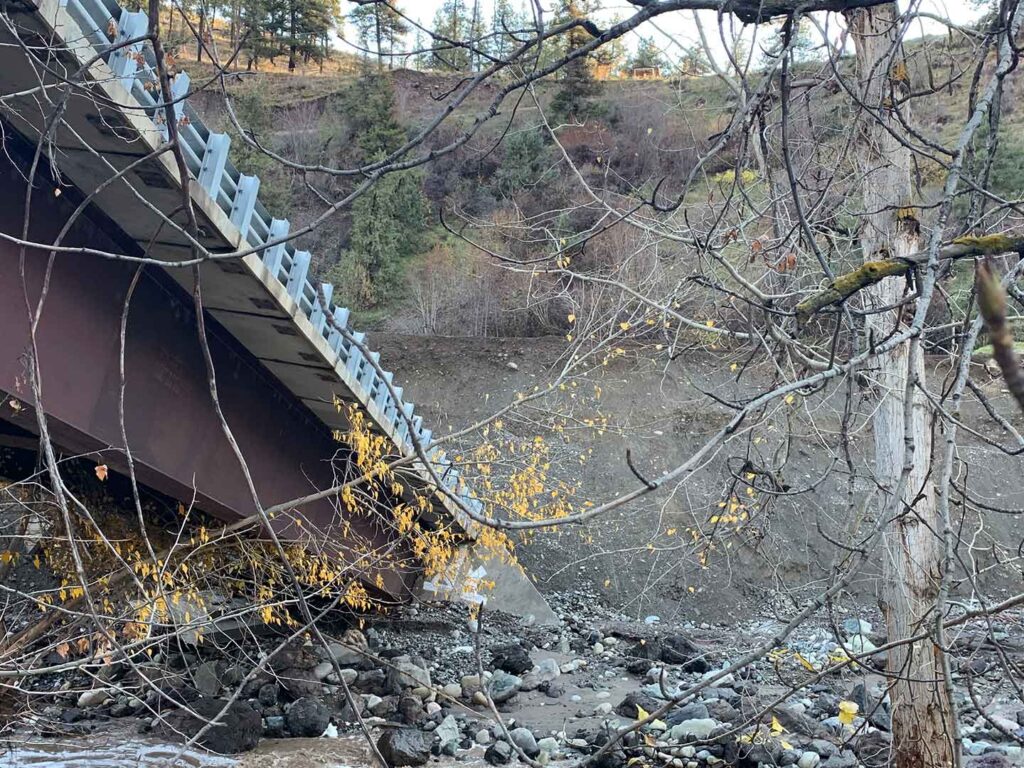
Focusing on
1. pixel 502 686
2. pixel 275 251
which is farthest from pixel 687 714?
pixel 275 251

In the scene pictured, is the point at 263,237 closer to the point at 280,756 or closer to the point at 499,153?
the point at 280,756

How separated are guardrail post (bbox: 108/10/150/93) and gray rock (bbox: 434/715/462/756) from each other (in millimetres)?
5879

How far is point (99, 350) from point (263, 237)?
1.39 m

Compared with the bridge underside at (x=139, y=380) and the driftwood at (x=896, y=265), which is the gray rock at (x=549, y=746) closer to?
the bridge underside at (x=139, y=380)

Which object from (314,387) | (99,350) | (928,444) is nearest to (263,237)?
(99,350)

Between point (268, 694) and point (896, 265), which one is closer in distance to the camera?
point (896, 265)

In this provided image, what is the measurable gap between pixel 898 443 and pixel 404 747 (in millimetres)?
4711

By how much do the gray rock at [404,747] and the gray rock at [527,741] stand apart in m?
0.78

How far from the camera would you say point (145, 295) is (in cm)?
635

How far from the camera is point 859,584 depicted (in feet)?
46.9

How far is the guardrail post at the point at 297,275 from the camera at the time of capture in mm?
6469

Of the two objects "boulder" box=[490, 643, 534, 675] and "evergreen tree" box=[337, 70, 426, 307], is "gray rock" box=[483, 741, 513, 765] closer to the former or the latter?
"boulder" box=[490, 643, 534, 675]

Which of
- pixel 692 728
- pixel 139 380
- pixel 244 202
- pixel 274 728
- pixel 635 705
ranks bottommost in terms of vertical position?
pixel 274 728

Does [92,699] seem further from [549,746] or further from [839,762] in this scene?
[839,762]
